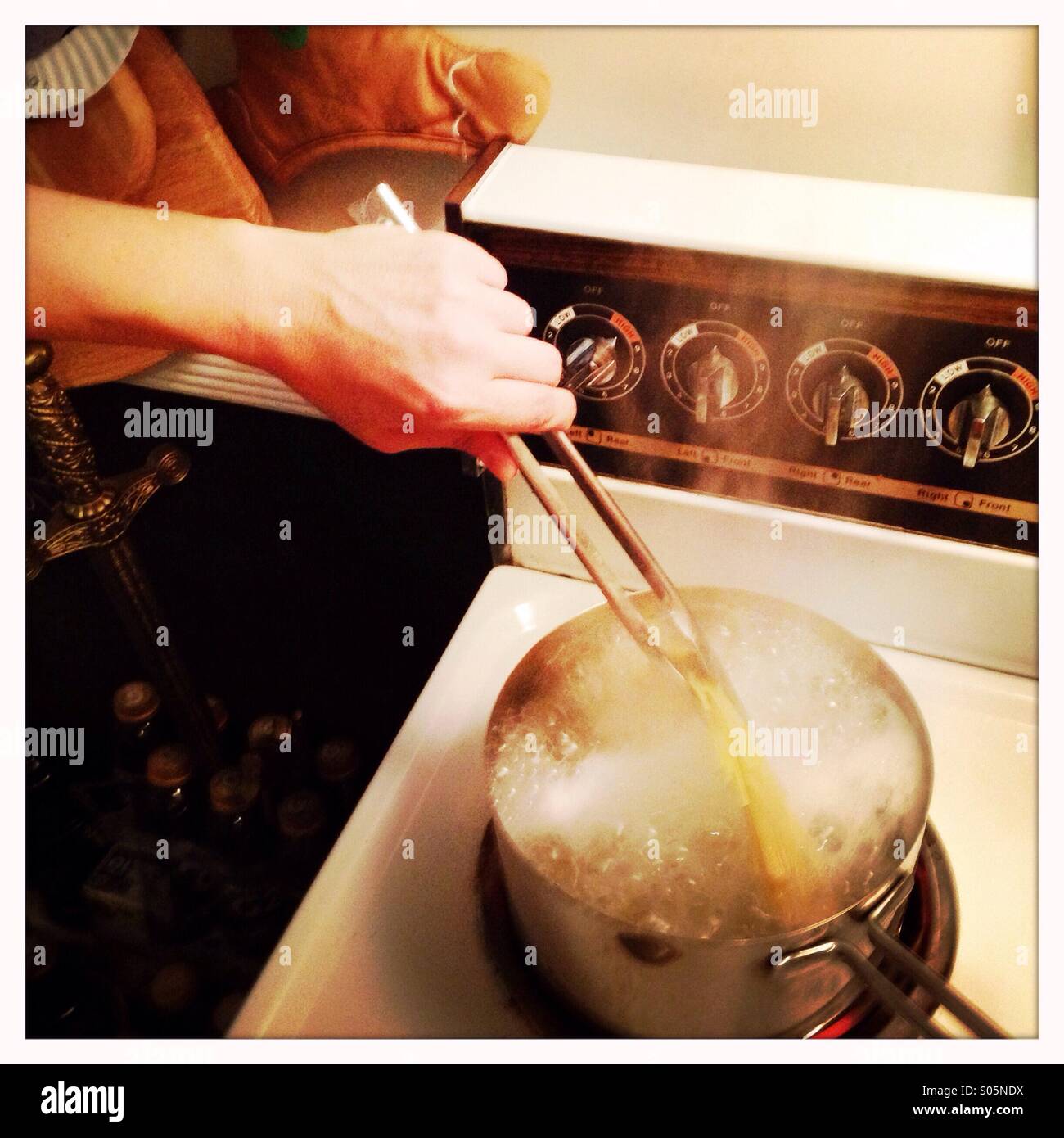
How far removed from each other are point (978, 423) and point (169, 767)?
29.1 inches

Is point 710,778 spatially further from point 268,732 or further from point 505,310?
point 268,732

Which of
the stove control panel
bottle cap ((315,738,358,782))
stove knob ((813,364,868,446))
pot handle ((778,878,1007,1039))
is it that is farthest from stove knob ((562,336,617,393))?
bottle cap ((315,738,358,782))

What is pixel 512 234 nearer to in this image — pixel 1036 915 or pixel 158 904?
pixel 1036 915

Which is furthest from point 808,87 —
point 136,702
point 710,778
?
point 136,702

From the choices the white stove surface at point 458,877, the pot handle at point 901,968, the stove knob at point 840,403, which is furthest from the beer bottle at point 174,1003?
the stove knob at point 840,403

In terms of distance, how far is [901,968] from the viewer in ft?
1.54

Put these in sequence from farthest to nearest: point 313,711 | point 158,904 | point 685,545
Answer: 1. point 313,711
2. point 158,904
3. point 685,545

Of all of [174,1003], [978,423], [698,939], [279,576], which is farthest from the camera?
[279,576]

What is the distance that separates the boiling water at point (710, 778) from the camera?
0.49 meters

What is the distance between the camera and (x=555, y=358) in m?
0.56

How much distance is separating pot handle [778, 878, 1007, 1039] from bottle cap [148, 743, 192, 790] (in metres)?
0.62

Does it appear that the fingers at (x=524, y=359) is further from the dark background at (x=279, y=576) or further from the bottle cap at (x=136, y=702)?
the bottle cap at (x=136, y=702)
